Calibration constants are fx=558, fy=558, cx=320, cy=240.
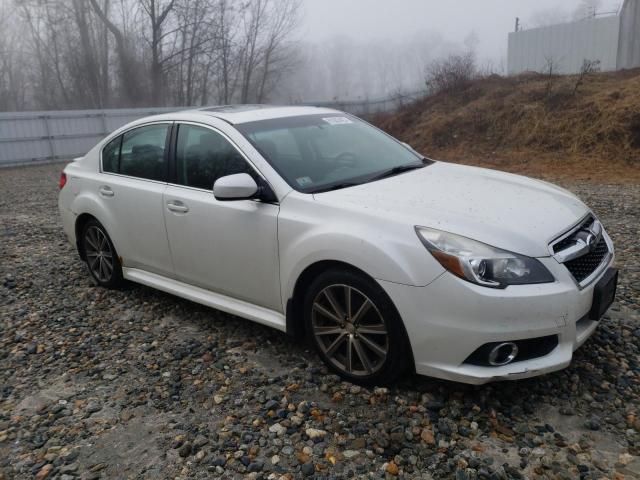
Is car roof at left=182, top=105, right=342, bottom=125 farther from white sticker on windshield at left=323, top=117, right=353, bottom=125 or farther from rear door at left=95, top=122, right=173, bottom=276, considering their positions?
rear door at left=95, top=122, right=173, bottom=276

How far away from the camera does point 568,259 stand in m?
2.91

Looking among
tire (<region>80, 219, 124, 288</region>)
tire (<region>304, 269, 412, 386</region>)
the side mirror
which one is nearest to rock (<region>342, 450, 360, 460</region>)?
tire (<region>304, 269, 412, 386</region>)

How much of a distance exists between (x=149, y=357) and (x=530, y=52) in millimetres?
25930

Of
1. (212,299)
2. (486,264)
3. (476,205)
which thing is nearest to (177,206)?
(212,299)

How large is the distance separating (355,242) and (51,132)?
1886 centimetres

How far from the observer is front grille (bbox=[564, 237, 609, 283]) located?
2.95 m

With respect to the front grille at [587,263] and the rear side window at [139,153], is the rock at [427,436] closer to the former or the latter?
Result: the front grille at [587,263]

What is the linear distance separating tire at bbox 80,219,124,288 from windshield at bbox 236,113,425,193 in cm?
186

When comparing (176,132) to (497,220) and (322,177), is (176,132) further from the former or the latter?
(497,220)

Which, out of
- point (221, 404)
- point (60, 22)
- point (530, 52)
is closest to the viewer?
point (221, 404)

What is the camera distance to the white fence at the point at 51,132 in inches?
706

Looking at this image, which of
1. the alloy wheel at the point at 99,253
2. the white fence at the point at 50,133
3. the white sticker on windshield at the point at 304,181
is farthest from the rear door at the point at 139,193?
the white fence at the point at 50,133

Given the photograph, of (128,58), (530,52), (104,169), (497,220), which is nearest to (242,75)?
(128,58)

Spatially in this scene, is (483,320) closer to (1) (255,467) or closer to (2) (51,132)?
(1) (255,467)
